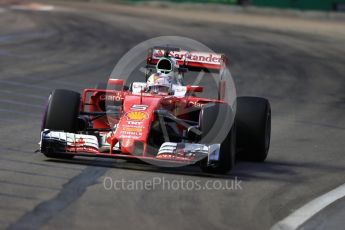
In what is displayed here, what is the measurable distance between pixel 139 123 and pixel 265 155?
206 centimetres

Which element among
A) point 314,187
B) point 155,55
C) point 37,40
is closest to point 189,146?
point 314,187

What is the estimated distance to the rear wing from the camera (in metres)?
12.8

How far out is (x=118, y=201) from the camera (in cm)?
895

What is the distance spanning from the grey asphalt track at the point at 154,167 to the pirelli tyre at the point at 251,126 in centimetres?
21

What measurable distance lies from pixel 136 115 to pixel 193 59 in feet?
7.78

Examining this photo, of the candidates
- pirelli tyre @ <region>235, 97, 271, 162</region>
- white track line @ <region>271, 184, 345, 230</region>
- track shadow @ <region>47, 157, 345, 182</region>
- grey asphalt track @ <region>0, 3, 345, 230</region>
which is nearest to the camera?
white track line @ <region>271, 184, 345, 230</region>

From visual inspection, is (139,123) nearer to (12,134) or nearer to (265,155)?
(265,155)

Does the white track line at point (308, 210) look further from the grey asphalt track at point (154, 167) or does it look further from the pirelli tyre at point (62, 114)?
the pirelli tyre at point (62, 114)

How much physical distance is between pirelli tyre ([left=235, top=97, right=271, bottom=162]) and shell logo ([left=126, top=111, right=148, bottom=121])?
4.77 ft

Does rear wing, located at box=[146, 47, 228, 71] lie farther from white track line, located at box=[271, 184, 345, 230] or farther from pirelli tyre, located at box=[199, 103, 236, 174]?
white track line, located at box=[271, 184, 345, 230]

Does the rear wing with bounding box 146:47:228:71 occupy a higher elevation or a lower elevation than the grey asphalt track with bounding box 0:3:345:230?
higher

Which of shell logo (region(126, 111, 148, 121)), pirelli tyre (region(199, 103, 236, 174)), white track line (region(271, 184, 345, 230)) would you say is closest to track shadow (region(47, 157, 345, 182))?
pirelli tyre (region(199, 103, 236, 174))

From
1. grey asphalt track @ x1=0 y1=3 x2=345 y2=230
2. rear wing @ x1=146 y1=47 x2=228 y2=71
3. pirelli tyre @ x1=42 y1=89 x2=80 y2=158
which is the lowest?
grey asphalt track @ x1=0 y1=3 x2=345 y2=230

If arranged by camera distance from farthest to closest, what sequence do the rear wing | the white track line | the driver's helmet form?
1. the rear wing
2. the driver's helmet
3. the white track line
